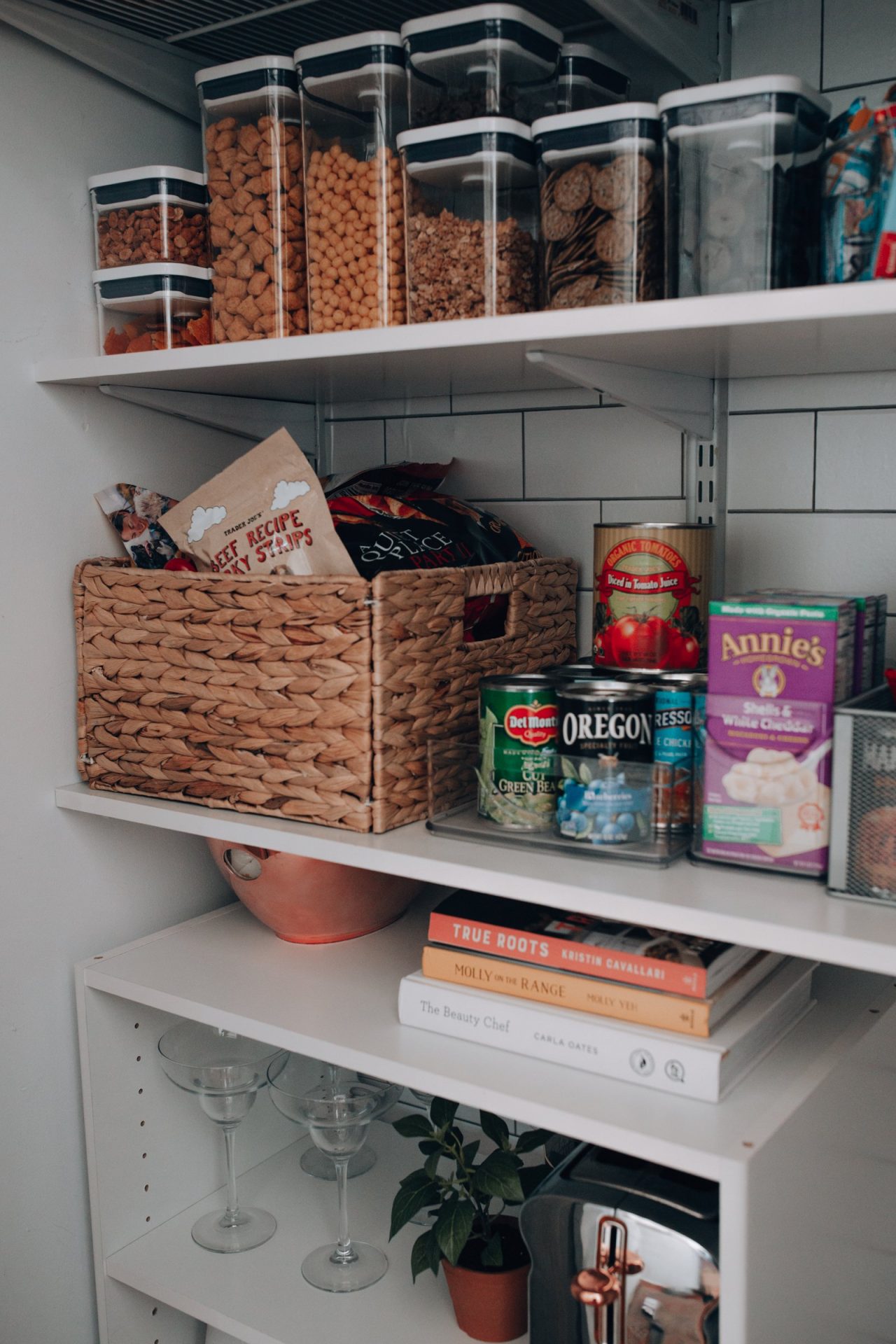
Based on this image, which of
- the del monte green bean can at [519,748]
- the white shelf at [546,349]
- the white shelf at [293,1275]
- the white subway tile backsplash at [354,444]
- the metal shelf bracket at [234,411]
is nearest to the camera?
the white shelf at [546,349]

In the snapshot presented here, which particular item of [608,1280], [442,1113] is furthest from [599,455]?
[608,1280]

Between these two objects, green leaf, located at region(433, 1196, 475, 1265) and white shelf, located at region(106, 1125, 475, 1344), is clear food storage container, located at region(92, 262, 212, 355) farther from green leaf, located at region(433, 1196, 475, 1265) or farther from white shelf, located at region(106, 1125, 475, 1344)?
white shelf, located at region(106, 1125, 475, 1344)

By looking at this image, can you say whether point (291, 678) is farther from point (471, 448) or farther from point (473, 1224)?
point (473, 1224)

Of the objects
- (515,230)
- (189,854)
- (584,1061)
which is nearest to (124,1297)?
(189,854)

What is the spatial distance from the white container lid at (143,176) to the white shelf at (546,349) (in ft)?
0.68

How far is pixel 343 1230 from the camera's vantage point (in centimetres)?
134

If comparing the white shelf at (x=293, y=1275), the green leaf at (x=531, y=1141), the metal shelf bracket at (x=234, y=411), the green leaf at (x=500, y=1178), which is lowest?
the white shelf at (x=293, y=1275)

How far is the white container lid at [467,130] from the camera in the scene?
3.32ft

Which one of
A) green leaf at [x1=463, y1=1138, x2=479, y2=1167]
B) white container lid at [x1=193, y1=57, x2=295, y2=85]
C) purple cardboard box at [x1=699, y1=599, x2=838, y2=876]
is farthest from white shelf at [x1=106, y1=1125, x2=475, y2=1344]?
white container lid at [x1=193, y1=57, x2=295, y2=85]

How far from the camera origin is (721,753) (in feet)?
3.09

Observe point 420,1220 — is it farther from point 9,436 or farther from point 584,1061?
point 9,436

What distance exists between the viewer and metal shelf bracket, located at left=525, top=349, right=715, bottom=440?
3.28ft

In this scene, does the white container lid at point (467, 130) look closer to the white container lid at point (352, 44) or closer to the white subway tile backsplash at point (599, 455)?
the white container lid at point (352, 44)

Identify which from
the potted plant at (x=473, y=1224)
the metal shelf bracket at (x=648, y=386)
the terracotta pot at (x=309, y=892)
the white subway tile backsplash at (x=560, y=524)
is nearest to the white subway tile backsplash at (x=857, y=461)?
the metal shelf bracket at (x=648, y=386)
